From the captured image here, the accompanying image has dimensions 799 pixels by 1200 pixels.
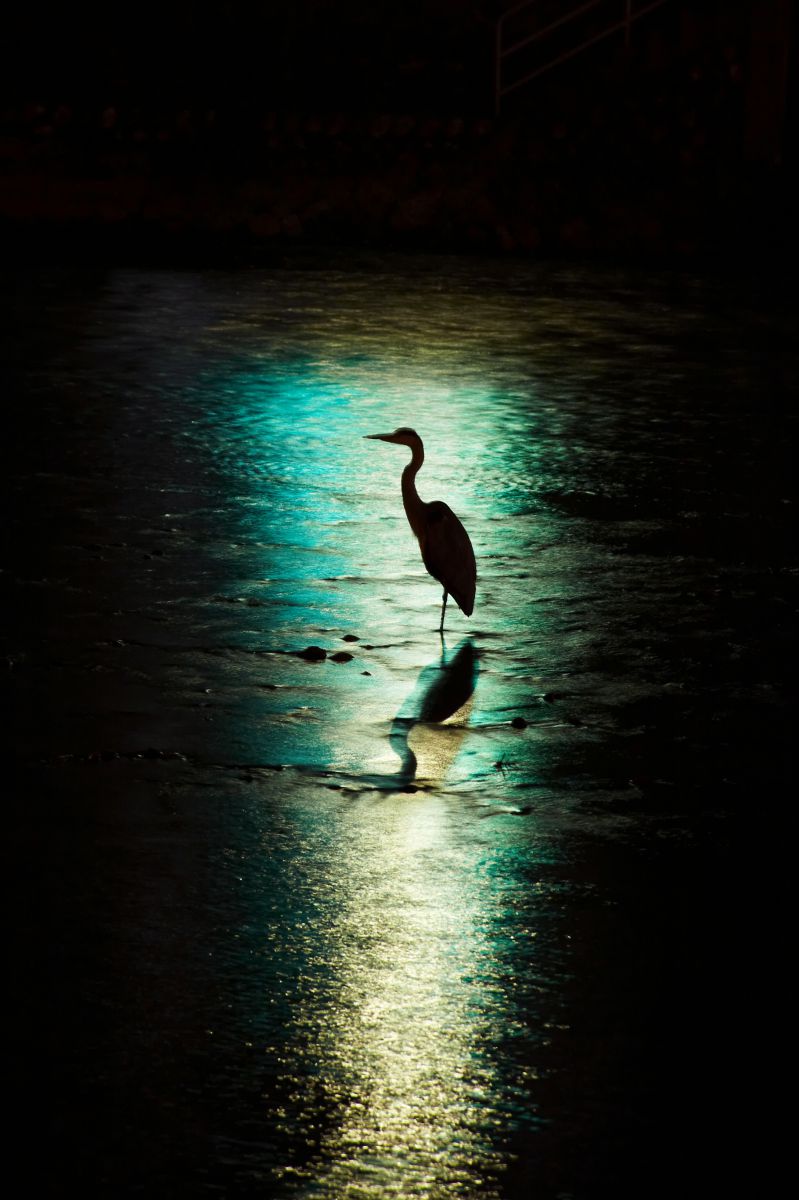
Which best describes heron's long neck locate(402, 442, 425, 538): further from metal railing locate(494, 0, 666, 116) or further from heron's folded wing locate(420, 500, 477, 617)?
metal railing locate(494, 0, 666, 116)

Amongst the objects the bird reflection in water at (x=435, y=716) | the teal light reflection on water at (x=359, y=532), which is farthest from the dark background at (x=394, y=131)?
the bird reflection in water at (x=435, y=716)

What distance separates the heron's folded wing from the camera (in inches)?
289

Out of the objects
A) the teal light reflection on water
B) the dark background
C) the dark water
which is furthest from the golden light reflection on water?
the dark background

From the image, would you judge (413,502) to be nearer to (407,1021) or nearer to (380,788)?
(380,788)

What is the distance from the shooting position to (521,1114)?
398 centimetres

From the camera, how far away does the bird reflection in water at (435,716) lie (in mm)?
5988

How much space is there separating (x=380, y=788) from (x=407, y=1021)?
4.87 ft

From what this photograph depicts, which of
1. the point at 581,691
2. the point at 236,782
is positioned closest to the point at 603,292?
the point at 581,691

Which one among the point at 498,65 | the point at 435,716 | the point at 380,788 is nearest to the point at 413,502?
the point at 435,716

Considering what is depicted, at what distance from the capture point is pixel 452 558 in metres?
7.37

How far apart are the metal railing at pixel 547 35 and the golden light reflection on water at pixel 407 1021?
17.8 meters

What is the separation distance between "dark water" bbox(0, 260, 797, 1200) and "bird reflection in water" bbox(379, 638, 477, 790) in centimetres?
2

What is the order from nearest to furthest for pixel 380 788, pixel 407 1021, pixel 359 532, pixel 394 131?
pixel 407 1021
pixel 380 788
pixel 359 532
pixel 394 131

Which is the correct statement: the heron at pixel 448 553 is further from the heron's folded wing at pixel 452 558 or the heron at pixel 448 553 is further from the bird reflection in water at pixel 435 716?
the bird reflection in water at pixel 435 716
